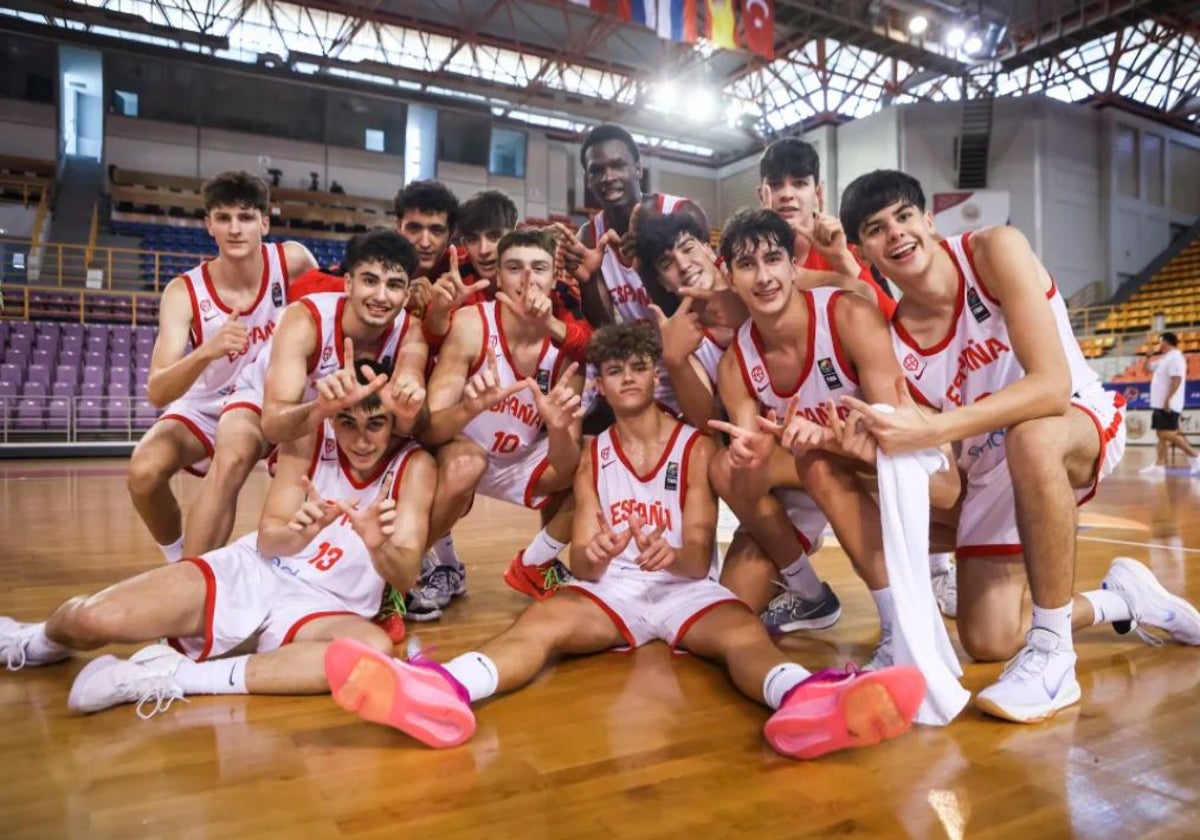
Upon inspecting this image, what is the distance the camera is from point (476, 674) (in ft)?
7.16

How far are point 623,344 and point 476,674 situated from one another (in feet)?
4.10

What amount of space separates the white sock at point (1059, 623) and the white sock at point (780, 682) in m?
0.73

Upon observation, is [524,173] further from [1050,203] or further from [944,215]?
[1050,203]

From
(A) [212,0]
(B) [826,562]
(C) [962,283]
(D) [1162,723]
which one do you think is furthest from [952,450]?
(A) [212,0]

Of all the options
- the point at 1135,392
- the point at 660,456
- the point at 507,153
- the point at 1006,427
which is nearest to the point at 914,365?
the point at 1006,427

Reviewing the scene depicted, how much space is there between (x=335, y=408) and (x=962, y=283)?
81.0 inches

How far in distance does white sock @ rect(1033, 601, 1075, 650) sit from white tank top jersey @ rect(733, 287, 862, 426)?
33.7 inches

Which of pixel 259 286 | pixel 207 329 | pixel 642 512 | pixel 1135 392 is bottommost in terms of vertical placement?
pixel 642 512

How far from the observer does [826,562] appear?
4.39m

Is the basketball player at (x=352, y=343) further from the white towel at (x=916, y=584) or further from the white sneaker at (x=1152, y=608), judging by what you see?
the white sneaker at (x=1152, y=608)

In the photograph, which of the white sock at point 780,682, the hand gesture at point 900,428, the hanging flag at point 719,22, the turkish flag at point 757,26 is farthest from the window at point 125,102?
the white sock at point 780,682

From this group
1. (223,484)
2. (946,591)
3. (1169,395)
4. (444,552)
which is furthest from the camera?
(1169,395)

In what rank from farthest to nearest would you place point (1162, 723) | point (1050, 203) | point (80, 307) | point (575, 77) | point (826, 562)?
point (575, 77)
point (1050, 203)
point (80, 307)
point (826, 562)
point (1162, 723)

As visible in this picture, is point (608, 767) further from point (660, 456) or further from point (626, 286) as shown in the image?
point (626, 286)
